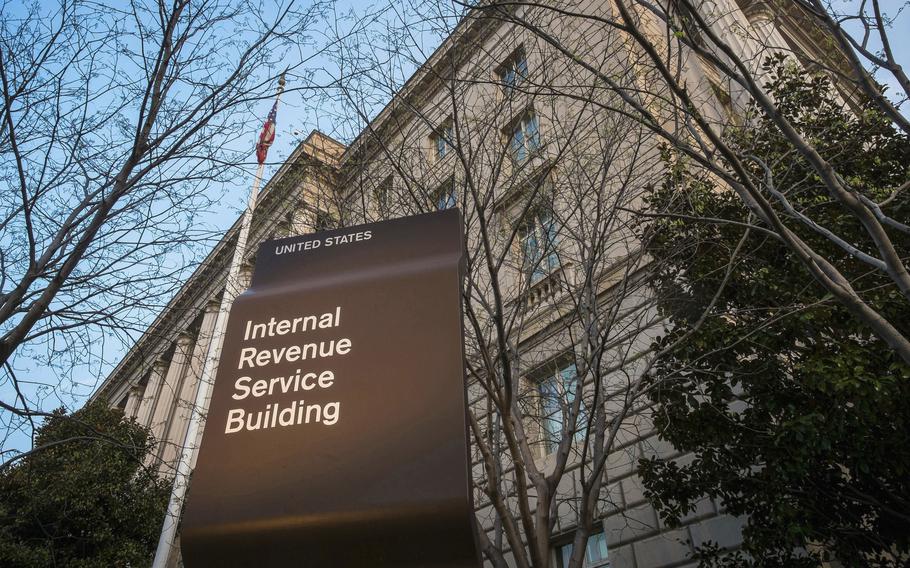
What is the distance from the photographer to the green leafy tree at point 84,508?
12.8m

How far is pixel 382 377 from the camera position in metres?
2.08

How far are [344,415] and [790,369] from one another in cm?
695

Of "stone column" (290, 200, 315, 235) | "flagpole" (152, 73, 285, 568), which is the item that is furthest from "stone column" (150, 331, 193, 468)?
"stone column" (290, 200, 315, 235)

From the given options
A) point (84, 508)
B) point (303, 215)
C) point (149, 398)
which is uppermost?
point (149, 398)

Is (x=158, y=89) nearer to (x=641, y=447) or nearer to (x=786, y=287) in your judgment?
(x=786, y=287)

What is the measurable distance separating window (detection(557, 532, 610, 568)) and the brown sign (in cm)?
895

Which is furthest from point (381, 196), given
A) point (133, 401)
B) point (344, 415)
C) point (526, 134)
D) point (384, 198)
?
point (133, 401)

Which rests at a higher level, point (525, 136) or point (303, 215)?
point (303, 215)

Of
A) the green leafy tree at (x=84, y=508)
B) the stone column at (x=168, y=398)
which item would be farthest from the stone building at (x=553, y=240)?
the stone column at (x=168, y=398)

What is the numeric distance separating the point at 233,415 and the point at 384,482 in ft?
2.30

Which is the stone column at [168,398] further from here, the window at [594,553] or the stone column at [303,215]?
the window at [594,553]

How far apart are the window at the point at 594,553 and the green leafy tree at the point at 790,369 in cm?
221

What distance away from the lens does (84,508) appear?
44.3ft

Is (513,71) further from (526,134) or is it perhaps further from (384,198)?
(384,198)
